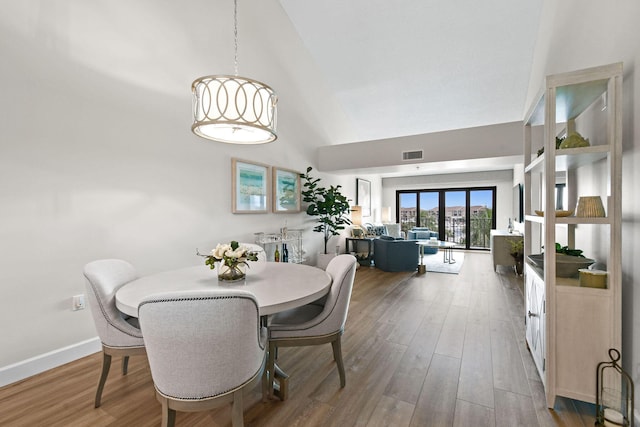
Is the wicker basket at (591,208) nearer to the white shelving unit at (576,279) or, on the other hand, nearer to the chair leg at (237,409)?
the white shelving unit at (576,279)

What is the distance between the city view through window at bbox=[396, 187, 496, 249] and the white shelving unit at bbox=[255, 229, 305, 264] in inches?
238

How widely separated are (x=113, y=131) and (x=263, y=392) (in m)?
2.43

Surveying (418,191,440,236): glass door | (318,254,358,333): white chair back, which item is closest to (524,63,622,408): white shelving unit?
(318,254,358,333): white chair back

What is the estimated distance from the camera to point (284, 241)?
4.16m

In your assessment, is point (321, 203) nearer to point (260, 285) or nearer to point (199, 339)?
point (260, 285)

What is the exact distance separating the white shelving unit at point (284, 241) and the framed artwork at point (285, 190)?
398 mm

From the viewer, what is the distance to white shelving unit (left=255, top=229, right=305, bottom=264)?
3.94 metres

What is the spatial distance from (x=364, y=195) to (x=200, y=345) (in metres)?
7.19

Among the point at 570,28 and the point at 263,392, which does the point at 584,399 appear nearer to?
the point at 263,392

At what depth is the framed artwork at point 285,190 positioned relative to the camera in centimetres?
439

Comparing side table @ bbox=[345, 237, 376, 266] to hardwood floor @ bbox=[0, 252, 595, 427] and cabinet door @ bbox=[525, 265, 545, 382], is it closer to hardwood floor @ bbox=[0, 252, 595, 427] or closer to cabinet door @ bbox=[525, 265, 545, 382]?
hardwood floor @ bbox=[0, 252, 595, 427]

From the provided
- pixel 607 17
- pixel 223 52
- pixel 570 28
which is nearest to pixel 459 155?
pixel 570 28

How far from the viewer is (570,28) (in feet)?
7.82

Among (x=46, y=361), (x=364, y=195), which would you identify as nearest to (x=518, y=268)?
(x=364, y=195)
